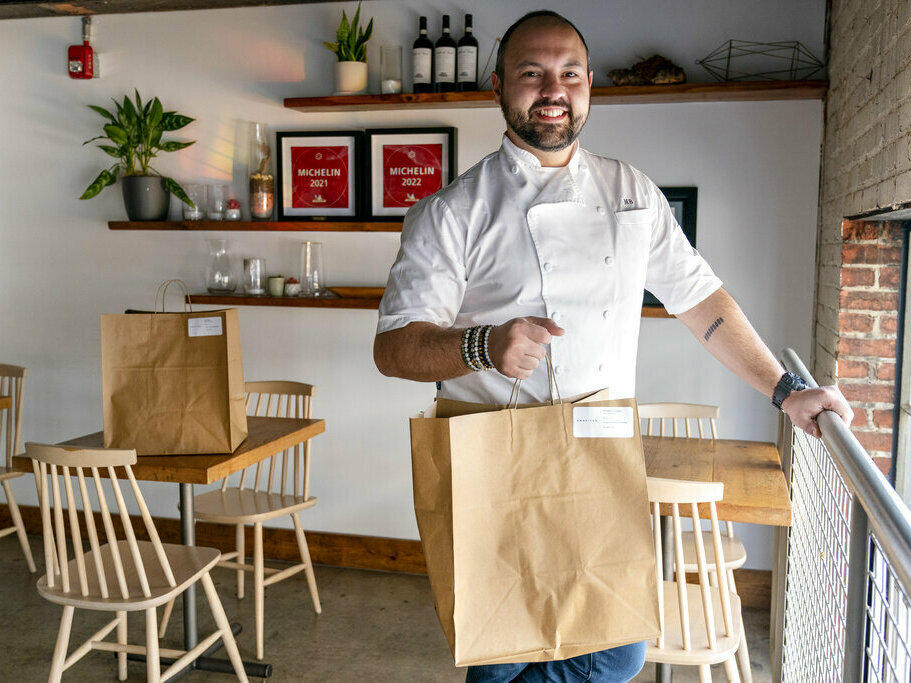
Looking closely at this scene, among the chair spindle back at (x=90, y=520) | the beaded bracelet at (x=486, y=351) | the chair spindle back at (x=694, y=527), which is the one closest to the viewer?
the beaded bracelet at (x=486, y=351)

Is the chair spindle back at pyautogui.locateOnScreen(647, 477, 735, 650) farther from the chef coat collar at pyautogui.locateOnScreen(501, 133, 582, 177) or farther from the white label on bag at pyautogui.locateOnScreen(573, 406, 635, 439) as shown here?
the chef coat collar at pyautogui.locateOnScreen(501, 133, 582, 177)

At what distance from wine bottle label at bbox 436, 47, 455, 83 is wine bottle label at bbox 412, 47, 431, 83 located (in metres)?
0.05

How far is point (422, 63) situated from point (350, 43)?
1.03 ft

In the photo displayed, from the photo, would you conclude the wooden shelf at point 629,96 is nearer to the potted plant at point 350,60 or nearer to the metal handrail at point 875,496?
the potted plant at point 350,60

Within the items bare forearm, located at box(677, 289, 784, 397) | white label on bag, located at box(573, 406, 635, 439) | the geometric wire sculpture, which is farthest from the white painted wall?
white label on bag, located at box(573, 406, 635, 439)

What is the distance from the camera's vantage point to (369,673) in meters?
2.84

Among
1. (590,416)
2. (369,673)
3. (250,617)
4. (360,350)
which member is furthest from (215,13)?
(590,416)

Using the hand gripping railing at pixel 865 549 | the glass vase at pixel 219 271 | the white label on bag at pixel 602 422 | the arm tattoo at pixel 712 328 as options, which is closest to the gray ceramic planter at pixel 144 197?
the glass vase at pixel 219 271

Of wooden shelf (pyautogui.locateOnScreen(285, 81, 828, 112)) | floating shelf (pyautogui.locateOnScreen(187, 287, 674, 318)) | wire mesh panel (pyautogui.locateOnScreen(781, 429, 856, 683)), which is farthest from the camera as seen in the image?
floating shelf (pyautogui.locateOnScreen(187, 287, 674, 318))

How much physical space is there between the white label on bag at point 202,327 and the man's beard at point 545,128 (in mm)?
1232

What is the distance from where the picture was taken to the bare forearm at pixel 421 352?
1.33 m

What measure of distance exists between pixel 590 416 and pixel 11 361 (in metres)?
3.61

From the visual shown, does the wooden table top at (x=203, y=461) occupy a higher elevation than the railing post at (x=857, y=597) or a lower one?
lower

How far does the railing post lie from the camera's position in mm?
1089
